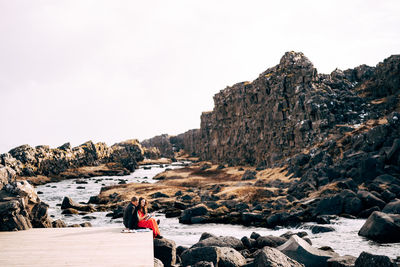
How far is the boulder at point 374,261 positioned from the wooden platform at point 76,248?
1033 centimetres

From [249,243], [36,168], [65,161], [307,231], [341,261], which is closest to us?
[341,261]

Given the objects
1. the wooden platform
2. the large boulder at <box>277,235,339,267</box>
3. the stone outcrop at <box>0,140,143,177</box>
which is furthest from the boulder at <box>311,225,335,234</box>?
the stone outcrop at <box>0,140,143,177</box>

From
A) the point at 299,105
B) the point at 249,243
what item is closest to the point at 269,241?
the point at 249,243

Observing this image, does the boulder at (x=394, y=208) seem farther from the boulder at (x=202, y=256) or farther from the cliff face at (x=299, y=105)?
the cliff face at (x=299, y=105)

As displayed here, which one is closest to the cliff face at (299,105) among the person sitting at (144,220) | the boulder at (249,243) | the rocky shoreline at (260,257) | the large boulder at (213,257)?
the boulder at (249,243)

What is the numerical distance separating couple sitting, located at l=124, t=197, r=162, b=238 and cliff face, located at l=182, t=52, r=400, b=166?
62.0m

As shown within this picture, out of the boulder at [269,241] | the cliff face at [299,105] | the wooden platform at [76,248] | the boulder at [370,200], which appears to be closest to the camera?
the wooden platform at [76,248]

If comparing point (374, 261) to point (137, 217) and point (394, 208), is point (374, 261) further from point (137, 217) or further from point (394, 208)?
point (394, 208)

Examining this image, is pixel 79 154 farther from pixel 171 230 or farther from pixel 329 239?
pixel 329 239

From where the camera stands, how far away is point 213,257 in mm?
16172

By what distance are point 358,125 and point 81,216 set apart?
61.6 meters

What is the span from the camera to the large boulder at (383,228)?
75.0ft

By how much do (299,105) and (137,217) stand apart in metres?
73.5

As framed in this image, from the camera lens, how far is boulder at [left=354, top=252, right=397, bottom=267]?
13.6 metres
